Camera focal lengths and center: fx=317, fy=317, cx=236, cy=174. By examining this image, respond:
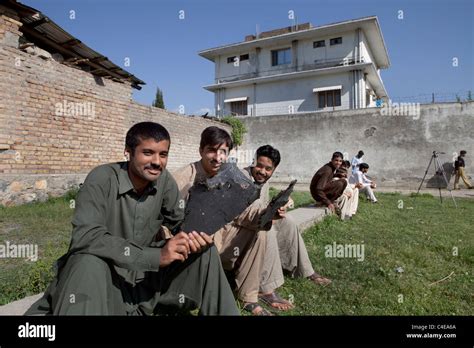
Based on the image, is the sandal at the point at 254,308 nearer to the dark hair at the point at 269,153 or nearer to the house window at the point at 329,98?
the dark hair at the point at 269,153

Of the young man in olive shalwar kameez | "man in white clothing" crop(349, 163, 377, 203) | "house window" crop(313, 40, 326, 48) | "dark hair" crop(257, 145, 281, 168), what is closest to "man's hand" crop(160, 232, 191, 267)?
the young man in olive shalwar kameez

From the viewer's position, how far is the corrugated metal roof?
6.29 m

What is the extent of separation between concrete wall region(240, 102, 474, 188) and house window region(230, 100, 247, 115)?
6780 millimetres

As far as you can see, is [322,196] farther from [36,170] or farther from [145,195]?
[36,170]

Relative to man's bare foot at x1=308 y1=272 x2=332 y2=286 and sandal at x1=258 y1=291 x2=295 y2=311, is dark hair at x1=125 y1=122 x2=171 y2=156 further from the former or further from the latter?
man's bare foot at x1=308 y1=272 x2=332 y2=286

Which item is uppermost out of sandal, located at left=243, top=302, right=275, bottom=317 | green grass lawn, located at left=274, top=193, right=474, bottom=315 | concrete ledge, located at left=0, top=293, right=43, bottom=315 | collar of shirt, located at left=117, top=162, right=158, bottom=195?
collar of shirt, located at left=117, top=162, right=158, bottom=195

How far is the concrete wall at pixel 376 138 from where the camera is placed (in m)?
13.2

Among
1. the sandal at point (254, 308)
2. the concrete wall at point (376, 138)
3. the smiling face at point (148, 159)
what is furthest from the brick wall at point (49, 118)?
the concrete wall at point (376, 138)

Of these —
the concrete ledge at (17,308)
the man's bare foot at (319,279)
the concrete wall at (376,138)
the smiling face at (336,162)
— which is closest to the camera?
the concrete ledge at (17,308)

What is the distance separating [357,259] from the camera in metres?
3.68

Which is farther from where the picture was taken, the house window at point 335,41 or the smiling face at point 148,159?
the house window at point 335,41

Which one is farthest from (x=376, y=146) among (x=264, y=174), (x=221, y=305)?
(x=221, y=305)

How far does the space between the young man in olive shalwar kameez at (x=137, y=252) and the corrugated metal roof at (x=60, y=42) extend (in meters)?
6.23
